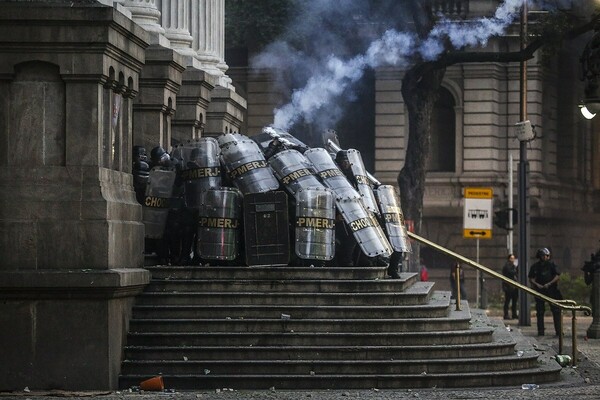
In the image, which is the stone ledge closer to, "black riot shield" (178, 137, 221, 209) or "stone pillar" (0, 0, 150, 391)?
"stone pillar" (0, 0, 150, 391)

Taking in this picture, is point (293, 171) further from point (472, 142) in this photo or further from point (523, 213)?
point (472, 142)

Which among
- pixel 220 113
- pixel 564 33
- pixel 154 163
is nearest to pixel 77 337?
pixel 154 163

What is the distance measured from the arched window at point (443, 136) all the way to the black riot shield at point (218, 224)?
34882 mm

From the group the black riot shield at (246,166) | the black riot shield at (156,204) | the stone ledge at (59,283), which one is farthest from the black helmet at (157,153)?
the stone ledge at (59,283)

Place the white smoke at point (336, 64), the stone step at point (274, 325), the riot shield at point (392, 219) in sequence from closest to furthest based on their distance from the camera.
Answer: the stone step at point (274, 325), the riot shield at point (392, 219), the white smoke at point (336, 64)

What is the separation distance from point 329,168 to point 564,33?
18.7 metres

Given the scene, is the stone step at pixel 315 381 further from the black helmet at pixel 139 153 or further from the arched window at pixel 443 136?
the arched window at pixel 443 136

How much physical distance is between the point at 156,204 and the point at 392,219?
354 cm

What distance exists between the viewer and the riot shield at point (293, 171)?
931 inches

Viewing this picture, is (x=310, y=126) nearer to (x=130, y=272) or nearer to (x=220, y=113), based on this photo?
(x=220, y=113)

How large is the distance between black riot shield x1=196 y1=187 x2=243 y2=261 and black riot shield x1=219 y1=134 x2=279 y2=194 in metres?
0.63

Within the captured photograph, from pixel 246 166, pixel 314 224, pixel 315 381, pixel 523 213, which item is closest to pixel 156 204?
pixel 246 166

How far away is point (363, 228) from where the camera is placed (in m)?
23.6

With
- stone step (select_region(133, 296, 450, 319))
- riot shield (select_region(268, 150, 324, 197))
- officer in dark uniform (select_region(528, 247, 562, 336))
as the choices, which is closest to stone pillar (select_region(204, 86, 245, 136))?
officer in dark uniform (select_region(528, 247, 562, 336))
